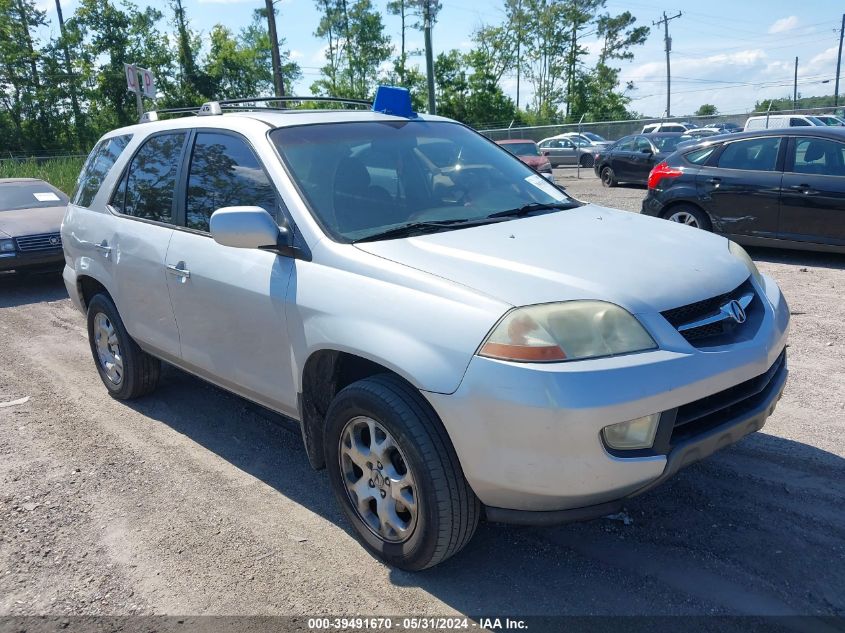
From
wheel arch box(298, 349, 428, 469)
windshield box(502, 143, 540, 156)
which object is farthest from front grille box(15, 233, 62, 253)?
windshield box(502, 143, 540, 156)

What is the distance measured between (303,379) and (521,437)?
117 centimetres

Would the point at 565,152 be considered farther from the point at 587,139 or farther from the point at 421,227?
the point at 421,227

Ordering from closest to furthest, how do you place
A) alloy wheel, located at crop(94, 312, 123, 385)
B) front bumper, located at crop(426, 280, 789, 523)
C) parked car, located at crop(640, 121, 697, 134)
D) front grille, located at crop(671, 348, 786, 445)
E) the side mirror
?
front bumper, located at crop(426, 280, 789, 523) → front grille, located at crop(671, 348, 786, 445) → the side mirror → alloy wheel, located at crop(94, 312, 123, 385) → parked car, located at crop(640, 121, 697, 134)

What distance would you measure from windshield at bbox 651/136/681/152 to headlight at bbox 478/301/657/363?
18.6 m

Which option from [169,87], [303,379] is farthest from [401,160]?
[169,87]

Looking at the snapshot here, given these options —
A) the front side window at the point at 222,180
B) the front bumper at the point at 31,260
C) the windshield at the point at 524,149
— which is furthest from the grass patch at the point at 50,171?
the front side window at the point at 222,180

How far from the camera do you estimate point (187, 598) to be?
9.57 feet

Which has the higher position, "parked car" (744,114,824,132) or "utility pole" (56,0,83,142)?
"utility pole" (56,0,83,142)

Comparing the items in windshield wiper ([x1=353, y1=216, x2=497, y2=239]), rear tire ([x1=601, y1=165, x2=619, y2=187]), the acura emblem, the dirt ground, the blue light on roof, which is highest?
the blue light on roof

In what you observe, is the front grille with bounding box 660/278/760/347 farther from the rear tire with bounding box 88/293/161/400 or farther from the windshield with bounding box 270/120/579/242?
the rear tire with bounding box 88/293/161/400

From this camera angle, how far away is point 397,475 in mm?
2871

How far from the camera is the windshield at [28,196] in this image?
10.3 m

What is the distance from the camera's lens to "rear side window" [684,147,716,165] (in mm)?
9102

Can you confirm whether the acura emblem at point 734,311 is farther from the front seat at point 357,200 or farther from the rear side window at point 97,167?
the rear side window at point 97,167
